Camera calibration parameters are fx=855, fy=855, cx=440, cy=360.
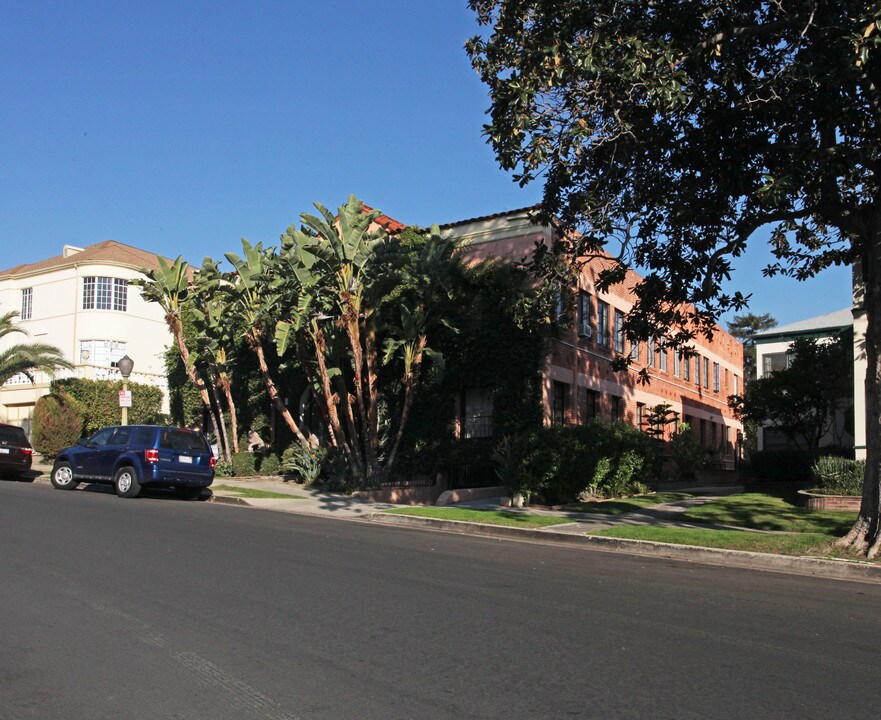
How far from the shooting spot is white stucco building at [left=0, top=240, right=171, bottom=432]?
4056cm

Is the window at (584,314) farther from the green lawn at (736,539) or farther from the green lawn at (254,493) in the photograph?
the green lawn at (736,539)

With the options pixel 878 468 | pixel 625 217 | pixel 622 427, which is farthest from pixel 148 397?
pixel 878 468

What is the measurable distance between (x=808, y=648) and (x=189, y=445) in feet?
48.8

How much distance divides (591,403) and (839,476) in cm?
963

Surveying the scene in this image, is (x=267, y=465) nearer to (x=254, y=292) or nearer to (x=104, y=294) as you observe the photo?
(x=254, y=292)

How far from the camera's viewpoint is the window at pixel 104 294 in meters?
41.1

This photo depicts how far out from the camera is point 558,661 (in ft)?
19.1

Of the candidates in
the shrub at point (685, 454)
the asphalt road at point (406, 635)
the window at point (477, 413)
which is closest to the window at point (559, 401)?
the window at point (477, 413)

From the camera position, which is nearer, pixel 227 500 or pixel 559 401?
pixel 227 500

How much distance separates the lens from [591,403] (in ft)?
87.8

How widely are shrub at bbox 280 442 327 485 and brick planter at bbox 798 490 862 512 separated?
12.7 meters

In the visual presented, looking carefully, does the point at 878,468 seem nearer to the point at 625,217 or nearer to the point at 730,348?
the point at 625,217

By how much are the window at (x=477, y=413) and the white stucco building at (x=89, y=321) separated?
20803 mm

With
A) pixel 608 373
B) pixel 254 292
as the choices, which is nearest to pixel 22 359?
pixel 254 292
